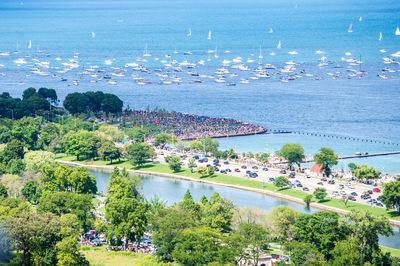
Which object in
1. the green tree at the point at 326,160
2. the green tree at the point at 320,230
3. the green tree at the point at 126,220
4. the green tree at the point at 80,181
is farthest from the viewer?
the green tree at the point at 326,160

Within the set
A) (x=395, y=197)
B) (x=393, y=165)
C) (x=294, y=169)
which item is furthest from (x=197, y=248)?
(x=393, y=165)

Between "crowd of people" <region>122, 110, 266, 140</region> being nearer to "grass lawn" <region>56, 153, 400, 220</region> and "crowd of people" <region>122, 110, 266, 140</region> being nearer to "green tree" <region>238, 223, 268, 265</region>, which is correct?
"grass lawn" <region>56, 153, 400, 220</region>

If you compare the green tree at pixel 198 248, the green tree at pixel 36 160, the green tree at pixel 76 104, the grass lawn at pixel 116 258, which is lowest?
the grass lawn at pixel 116 258

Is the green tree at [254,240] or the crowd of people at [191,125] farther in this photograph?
the crowd of people at [191,125]

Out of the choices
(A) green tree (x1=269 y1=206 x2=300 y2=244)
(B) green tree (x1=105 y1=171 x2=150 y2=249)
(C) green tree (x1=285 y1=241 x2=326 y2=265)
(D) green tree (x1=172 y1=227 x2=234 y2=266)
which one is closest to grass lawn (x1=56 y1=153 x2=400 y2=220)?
(A) green tree (x1=269 y1=206 x2=300 y2=244)

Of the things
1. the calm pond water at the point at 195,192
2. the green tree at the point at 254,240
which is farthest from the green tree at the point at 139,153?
the green tree at the point at 254,240

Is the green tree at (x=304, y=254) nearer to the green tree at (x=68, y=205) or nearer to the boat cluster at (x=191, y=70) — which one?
the green tree at (x=68, y=205)

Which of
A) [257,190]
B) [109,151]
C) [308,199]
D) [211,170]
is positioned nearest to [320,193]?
[308,199]
